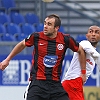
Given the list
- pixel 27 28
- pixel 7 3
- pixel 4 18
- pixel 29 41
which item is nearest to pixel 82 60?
pixel 29 41

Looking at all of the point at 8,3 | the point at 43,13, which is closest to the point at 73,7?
the point at 43,13

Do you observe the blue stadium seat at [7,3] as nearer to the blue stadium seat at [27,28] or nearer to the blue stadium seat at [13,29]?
the blue stadium seat at [27,28]

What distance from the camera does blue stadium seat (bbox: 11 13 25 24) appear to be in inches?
599

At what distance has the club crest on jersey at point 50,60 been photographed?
6367 millimetres

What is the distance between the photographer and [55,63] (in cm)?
643

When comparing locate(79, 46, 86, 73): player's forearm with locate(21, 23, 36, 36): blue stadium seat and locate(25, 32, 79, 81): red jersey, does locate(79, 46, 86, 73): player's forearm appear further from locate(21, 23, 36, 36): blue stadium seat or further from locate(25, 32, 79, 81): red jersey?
locate(21, 23, 36, 36): blue stadium seat

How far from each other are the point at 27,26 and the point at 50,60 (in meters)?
8.33

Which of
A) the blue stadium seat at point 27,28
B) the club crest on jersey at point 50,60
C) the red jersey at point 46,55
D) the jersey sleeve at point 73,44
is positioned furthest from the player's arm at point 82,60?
the blue stadium seat at point 27,28

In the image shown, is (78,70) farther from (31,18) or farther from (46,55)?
(31,18)

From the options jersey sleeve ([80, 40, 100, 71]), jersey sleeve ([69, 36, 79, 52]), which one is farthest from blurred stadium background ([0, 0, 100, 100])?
jersey sleeve ([69, 36, 79, 52])

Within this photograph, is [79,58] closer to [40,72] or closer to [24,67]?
[40,72]

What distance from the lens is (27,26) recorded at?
14.6 meters

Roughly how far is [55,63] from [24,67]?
417 centimetres

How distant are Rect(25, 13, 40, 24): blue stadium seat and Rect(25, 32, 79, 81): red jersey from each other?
9.27 metres
